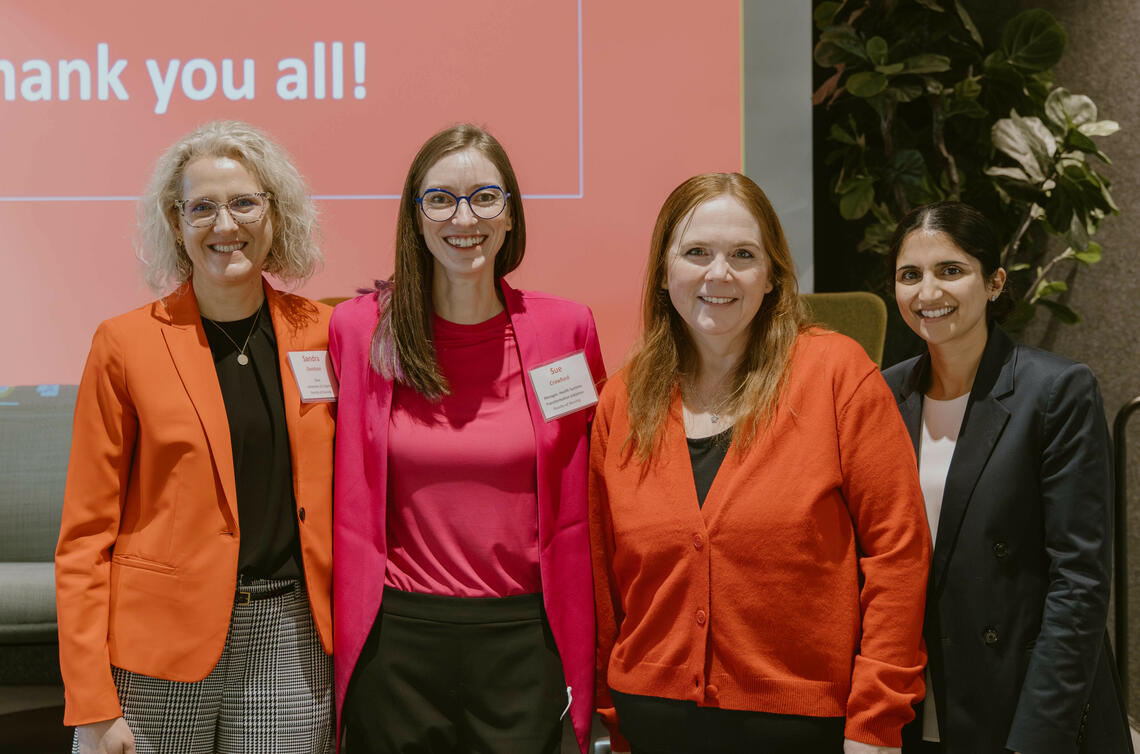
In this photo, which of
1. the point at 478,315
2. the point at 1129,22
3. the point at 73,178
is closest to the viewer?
the point at 478,315

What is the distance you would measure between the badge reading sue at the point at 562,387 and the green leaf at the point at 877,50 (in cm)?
249

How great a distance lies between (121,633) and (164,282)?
72cm

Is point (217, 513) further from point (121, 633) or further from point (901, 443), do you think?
point (901, 443)

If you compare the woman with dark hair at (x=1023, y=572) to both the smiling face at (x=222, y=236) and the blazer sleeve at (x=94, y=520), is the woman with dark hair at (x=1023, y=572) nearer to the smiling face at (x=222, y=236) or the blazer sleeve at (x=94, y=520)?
the smiling face at (x=222, y=236)

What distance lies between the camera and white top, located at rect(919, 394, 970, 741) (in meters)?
1.73

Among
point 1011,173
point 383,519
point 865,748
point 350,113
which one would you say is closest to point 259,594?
point 383,519

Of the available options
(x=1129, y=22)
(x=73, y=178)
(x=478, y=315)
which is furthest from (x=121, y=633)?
(x=1129, y=22)

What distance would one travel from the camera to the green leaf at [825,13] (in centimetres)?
382

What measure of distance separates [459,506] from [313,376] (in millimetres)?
412

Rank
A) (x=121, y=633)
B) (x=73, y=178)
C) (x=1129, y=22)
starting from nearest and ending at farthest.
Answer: (x=121, y=633) < (x=73, y=178) < (x=1129, y=22)

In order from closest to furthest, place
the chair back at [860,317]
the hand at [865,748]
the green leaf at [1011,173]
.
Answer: the hand at [865,748], the chair back at [860,317], the green leaf at [1011,173]

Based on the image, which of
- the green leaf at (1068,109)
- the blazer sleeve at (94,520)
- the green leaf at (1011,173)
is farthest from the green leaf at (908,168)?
the blazer sleeve at (94,520)

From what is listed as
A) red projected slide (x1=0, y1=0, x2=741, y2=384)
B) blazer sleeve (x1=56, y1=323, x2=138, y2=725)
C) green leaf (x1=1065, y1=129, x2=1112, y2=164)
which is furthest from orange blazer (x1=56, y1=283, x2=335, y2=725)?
green leaf (x1=1065, y1=129, x2=1112, y2=164)

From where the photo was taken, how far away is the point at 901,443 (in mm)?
1592
